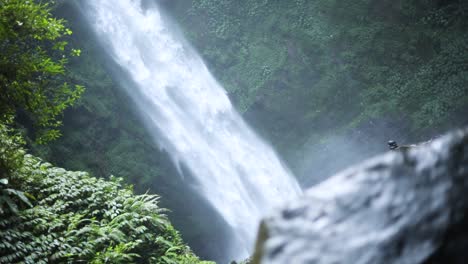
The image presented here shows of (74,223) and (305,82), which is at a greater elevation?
(305,82)

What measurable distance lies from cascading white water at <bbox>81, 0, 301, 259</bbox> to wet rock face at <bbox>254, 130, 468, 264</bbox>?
17413 millimetres

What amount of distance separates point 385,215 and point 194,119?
18772mm

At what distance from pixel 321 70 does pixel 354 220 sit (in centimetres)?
1944

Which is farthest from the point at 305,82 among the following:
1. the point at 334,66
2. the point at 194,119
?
the point at 194,119

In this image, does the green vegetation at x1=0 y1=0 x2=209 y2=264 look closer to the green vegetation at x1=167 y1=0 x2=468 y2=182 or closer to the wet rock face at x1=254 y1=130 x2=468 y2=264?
the wet rock face at x1=254 y1=130 x2=468 y2=264

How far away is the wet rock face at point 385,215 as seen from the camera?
0.69 m

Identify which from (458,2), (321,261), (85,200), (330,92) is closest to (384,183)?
(321,261)

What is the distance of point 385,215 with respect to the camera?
0.74 metres

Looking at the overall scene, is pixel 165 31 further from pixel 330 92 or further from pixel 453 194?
pixel 453 194

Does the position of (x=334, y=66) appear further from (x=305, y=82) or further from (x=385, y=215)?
(x=385, y=215)

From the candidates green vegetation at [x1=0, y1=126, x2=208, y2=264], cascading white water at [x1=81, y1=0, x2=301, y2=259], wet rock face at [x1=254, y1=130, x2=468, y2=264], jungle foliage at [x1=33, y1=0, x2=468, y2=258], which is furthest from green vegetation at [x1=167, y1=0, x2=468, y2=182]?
wet rock face at [x1=254, y1=130, x2=468, y2=264]

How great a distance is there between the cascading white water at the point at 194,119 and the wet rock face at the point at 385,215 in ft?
57.1

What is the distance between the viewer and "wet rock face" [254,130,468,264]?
0.69 m

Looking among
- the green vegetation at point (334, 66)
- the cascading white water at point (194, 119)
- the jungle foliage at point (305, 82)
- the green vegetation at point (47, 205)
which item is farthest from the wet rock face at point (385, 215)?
the cascading white water at point (194, 119)
